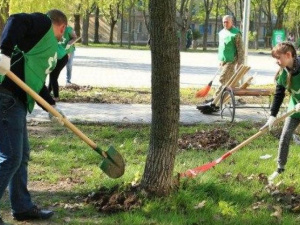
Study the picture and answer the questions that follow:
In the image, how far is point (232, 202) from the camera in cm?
486

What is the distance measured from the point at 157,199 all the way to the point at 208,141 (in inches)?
106

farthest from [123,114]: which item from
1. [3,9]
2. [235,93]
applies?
[3,9]

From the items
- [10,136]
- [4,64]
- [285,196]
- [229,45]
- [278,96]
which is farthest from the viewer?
[229,45]

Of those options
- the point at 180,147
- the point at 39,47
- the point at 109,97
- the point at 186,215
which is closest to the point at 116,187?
the point at 186,215

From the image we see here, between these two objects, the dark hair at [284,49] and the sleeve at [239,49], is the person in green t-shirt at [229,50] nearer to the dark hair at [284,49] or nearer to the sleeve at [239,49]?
the sleeve at [239,49]

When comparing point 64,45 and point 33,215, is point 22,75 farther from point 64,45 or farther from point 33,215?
point 64,45

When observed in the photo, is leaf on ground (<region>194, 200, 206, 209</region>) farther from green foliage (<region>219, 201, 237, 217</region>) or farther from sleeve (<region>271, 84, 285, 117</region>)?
sleeve (<region>271, 84, 285, 117</region>)

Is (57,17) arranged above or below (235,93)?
above

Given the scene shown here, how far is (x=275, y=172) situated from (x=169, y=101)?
5.50 feet

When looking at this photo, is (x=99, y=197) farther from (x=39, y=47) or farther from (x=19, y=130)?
(x=39, y=47)

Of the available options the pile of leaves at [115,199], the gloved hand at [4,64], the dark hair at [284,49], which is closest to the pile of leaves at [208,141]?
the dark hair at [284,49]

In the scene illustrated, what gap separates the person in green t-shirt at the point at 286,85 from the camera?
5.30 metres

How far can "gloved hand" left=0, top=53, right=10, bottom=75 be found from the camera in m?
3.75

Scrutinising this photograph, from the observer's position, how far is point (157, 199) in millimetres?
4684
